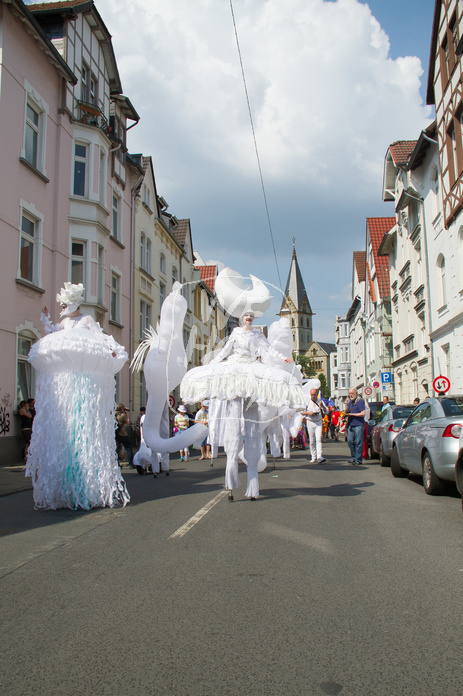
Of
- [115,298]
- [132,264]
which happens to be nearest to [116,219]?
[132,264]

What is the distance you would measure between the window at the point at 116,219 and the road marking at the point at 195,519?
58.4 feet

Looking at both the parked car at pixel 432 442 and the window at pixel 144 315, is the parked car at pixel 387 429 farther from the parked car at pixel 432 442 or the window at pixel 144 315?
the window at pixel 144 315

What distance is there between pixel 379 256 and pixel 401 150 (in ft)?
30.8

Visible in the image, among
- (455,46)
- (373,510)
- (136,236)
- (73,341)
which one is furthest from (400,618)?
(136,236)

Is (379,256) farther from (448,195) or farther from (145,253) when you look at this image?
(448,195)

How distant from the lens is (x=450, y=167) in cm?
1955

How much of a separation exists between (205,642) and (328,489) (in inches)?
245

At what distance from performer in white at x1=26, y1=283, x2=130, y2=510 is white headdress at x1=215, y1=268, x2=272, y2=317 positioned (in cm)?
167

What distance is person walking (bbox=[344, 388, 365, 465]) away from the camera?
14.0 meters

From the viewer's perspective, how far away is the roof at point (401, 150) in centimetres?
3087

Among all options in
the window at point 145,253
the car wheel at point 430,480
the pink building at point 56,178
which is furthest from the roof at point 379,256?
the car wheel at point 430,480

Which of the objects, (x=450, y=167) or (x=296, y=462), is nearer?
(x=296, y=462)

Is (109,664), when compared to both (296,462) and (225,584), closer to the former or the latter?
(225,584)

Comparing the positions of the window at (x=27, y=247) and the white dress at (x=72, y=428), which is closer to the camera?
the white dress at (x=72, y=428)
